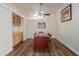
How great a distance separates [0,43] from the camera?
409 centimetres

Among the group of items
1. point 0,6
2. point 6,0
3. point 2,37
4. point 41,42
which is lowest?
point 41,42

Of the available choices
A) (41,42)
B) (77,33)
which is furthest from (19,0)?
(41,42)

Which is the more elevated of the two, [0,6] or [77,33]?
[0,6]

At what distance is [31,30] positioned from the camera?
467 inches

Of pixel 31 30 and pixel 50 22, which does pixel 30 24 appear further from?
pixel 50 22

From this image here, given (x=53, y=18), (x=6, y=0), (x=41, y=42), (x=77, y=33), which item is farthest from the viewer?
(x=53, y=18)

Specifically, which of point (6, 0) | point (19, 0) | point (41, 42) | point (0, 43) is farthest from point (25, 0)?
point (41, 42)

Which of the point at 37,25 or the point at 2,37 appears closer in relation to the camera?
the point at 2,37

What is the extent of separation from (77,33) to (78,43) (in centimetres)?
37

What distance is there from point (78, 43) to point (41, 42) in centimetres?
205

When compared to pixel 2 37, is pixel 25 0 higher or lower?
higher

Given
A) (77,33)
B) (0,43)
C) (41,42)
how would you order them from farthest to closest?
(41,42)
(77,33)
(0,43)

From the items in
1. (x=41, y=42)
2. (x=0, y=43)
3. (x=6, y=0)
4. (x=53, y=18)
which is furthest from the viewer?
(x=53, y=18)

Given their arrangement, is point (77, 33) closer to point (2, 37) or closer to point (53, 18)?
point (2, 37)
